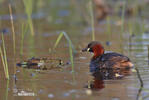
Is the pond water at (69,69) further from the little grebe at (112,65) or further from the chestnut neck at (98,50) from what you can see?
the chestnut neck at (98,50)

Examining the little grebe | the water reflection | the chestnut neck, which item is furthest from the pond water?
the chestnut neck

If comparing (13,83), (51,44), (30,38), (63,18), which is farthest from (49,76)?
(63,18)

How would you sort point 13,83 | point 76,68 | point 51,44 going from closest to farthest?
point 13,83, point 76,68, point 51,44

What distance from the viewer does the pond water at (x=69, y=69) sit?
6.46m

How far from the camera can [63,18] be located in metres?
19.3

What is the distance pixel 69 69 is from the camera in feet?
28.1

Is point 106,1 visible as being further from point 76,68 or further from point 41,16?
point 76,68

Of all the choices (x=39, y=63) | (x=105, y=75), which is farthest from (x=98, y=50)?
(x=105, y=75)

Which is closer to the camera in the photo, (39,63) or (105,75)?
(105,75)

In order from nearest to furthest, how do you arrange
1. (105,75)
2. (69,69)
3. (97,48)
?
(105,75) < (69,69) < (97,48)

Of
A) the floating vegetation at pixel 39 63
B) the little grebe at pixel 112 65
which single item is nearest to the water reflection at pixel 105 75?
the little grebe at pixel 112 65

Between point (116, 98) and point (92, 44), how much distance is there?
3498mm

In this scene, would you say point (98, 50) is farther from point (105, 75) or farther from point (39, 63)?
point (105, 75)

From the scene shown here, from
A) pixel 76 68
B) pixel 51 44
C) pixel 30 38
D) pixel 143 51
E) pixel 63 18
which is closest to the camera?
pixel 76 68
